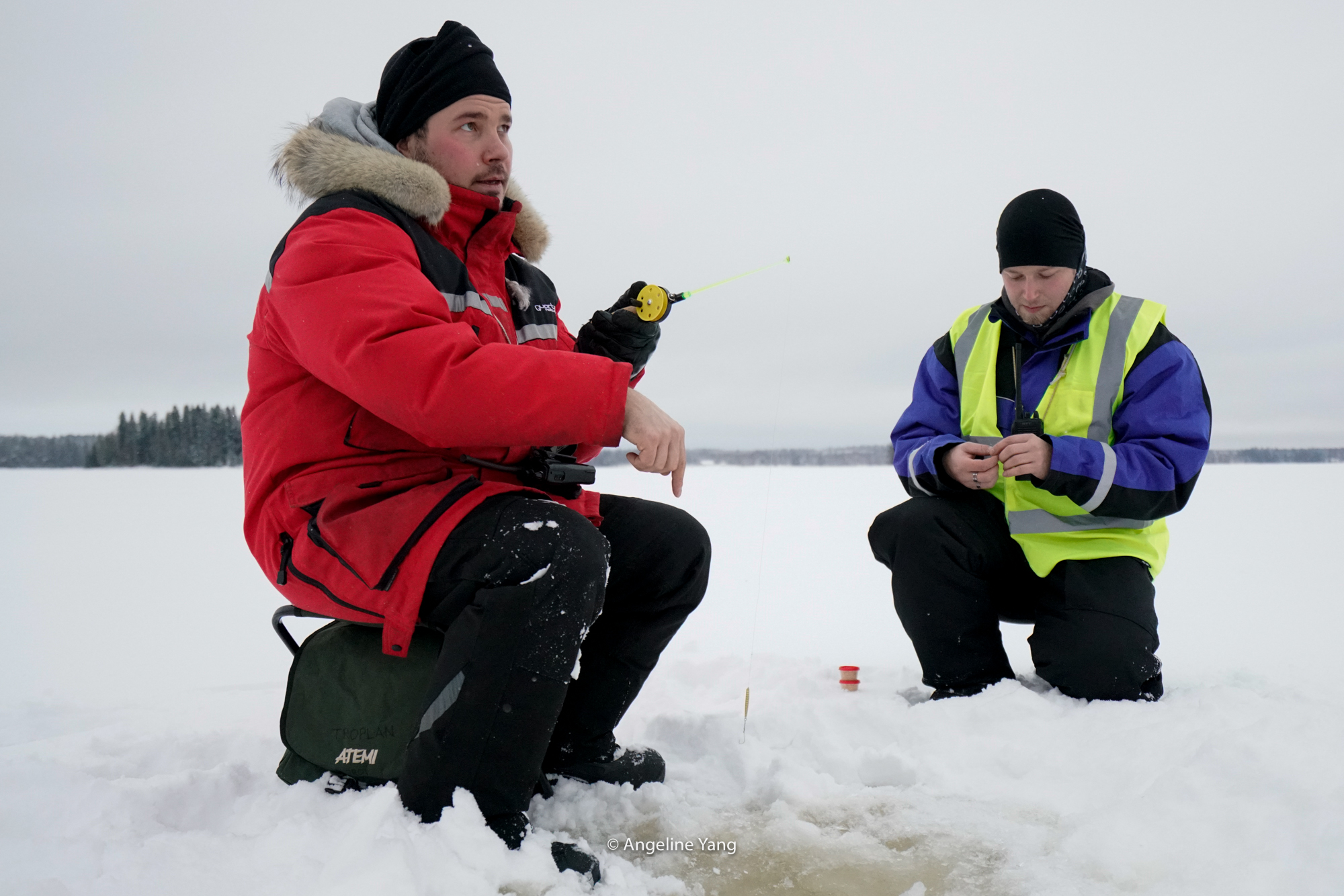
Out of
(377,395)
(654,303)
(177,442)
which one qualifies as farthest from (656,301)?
(177,442)

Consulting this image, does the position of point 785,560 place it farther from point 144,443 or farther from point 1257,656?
point 144,443

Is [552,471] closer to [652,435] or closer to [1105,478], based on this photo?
[652,435]

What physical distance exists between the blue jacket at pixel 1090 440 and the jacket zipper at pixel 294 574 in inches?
75.0

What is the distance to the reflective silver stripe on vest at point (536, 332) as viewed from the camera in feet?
7.09

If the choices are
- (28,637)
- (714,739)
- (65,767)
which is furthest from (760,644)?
(28,637)

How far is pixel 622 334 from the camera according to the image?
2.21 m

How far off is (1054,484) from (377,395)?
6.62 ft

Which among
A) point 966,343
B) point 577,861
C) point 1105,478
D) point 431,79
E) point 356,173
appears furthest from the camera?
point 966,343

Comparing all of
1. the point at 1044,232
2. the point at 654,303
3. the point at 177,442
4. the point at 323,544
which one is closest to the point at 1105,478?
the point at 1044,232

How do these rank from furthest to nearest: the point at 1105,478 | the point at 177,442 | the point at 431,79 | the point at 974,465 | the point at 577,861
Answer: the point at 177,442 < the point at 974,465 < the point at 1105,478 < the point at 431,79 < the point at 577,861

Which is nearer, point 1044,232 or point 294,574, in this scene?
point 294,574

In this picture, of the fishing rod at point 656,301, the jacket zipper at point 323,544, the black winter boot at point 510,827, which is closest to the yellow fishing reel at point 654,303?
the fishing rod at point 656,301

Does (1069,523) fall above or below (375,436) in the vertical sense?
below

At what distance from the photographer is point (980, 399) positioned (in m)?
2.86
